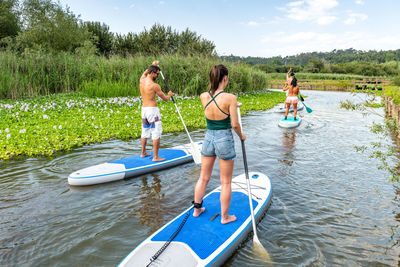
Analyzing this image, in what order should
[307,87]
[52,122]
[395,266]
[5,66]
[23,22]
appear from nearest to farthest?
[395,266] → [52,122] → [5,66] → [23,22] → [307,87]

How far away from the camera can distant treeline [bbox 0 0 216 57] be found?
3466 centimetres

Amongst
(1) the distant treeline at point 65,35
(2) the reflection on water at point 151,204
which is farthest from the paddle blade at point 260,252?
(1) the distant treeline at point 65,35

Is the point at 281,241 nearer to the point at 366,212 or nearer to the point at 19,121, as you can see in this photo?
the point at 366,212

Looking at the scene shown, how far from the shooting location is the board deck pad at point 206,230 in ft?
11.0

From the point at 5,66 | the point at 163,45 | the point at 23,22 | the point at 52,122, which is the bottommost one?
the point at 52,122

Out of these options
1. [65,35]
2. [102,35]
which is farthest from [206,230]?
[102,35]

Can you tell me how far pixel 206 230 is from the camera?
3.68m

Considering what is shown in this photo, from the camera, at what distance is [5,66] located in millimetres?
14383

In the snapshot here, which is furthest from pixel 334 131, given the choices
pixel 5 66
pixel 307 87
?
pixel 307 87

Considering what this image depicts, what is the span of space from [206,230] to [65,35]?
4085cm

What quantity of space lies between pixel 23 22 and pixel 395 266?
50984mm

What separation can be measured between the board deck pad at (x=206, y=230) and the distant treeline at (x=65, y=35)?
2907 cm

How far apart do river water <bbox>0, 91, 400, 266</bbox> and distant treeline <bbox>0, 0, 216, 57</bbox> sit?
87.3ft

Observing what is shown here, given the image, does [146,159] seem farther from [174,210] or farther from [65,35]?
[65,35]
